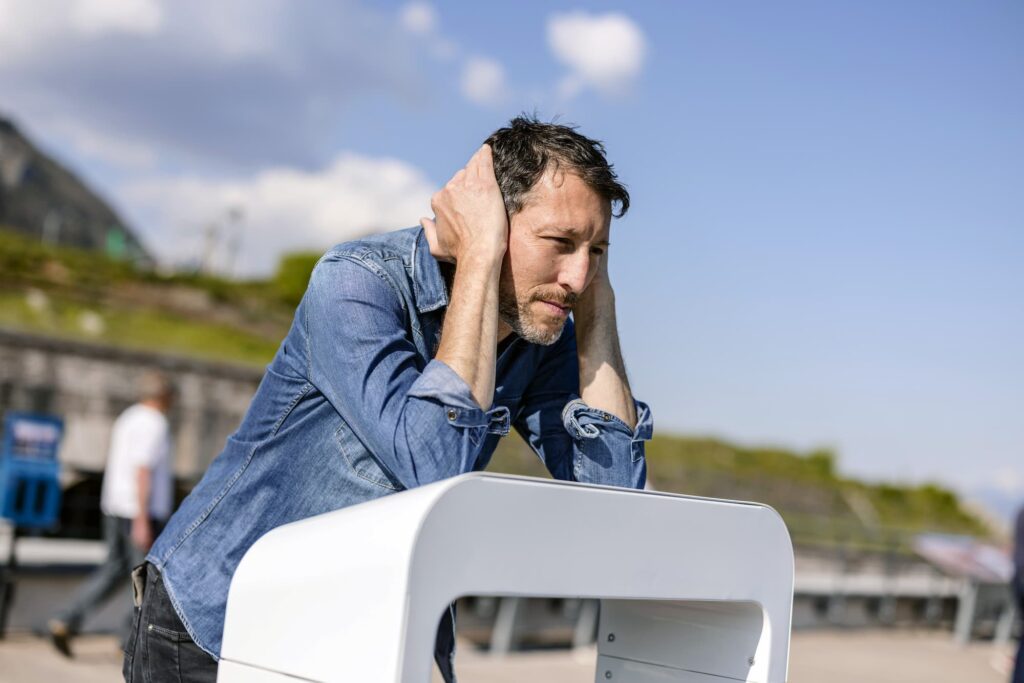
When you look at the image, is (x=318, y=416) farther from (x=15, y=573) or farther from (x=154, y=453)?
(x=15, y=573)

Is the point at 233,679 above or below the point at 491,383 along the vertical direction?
below

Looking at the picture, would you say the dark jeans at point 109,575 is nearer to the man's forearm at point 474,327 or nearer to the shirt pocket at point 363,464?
the shirt pocket at point 363,464

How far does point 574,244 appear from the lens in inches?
75.2

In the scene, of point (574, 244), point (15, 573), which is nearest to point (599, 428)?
point (574, 244)

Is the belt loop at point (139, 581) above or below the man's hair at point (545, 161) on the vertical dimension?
below

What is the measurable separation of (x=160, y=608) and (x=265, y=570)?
1.70 feet

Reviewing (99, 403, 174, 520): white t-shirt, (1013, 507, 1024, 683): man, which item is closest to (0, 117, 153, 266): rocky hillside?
(99, 403, 174, 520): white t-shirt

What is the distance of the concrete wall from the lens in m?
12.5

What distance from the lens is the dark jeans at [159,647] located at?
1.80m

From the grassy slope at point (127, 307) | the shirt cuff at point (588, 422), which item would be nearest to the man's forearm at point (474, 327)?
the shirt cuff at point (588, 422)

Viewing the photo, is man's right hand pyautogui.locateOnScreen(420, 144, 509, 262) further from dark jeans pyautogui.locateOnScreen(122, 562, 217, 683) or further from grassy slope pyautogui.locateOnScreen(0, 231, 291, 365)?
grassy slope pyautogui.locateOnScreen(0, 231, 291, 365)

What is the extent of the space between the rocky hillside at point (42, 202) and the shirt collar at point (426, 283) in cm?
3023

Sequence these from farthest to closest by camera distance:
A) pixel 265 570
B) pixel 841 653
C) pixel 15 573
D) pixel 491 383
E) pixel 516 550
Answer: pixel 841 653 < pixel 15 573 < pixel 491 383 < pixel 265 570 < pixel 516 550

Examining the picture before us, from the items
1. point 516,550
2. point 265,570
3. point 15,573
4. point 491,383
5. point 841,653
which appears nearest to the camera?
point 516,550
